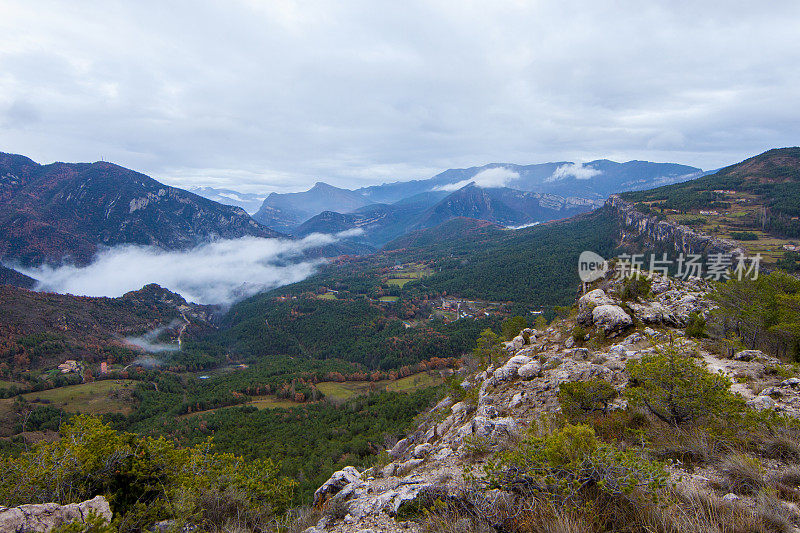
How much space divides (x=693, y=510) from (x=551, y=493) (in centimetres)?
278

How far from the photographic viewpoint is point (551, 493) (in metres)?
7.07

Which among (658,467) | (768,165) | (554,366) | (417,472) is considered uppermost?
(768,165)

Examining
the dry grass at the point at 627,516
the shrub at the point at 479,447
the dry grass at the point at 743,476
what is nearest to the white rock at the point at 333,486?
the shrub at the point at 479,447

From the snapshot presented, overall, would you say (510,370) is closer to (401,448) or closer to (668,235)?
(401,448)

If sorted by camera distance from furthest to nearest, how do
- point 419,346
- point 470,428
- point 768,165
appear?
point 768,165, point 419,346, point 470,428

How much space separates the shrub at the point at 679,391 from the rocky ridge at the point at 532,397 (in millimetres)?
2112

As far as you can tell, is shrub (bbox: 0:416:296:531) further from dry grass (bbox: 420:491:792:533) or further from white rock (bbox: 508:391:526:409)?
white rock (bbox: 508:391:526:409)

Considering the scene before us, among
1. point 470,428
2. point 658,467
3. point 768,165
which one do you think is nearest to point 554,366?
point 470,428

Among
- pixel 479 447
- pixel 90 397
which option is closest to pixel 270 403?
pixel 90 397

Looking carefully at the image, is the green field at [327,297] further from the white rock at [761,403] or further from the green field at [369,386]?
the white rock at [761,403]

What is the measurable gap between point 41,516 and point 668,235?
489 ft

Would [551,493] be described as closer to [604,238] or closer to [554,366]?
[554,366]

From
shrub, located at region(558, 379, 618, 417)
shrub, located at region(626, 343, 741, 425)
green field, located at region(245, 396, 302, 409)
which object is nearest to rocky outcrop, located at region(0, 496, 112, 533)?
shrub, located at region(558, 379, 618, 417)

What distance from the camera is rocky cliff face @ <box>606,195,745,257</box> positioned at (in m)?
82.1
